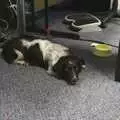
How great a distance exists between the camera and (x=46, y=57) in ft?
6.93

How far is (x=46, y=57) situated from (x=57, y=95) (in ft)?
1.44

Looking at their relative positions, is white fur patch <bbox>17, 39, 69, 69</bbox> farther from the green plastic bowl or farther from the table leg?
the table leg

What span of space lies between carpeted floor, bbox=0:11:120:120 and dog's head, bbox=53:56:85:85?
0.15 ft

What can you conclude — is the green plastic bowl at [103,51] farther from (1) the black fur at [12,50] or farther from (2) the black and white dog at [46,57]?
(1) the black fur at [12,50]

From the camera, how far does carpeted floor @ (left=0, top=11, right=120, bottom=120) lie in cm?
157

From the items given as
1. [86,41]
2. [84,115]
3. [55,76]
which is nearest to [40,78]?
[55,76]

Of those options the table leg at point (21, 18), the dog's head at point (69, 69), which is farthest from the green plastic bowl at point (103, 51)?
the table leg at point (21, 18)

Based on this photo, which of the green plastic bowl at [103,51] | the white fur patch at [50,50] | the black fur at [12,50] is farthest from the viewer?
the green plastic bowl at [103,51]

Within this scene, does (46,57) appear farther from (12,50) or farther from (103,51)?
(103,51)

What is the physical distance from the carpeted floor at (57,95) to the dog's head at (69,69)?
5 centimetres

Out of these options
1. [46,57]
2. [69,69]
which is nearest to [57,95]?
[69,69]

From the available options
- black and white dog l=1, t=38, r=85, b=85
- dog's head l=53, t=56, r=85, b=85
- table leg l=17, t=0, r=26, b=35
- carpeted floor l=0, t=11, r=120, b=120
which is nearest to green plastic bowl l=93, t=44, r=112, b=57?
carpeted floor l=0, t=11, r=120, b=120

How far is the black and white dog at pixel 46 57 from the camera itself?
1.94 metres

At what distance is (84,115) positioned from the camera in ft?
5.14
